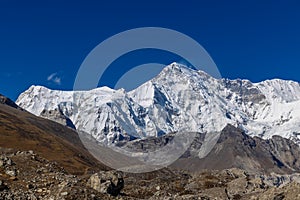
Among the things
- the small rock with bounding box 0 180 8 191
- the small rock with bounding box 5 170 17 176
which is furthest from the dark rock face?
the small rock with bounding box 0 180 8 191

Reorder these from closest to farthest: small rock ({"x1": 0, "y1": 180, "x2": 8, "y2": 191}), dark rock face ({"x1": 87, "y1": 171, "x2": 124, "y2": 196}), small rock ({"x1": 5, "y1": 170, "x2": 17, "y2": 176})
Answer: small rock ({"x1": 0, "y1": 180, "x2": 8, "y2": 191}) → small rock ({"x1": 5, "y1": 170, "x2": 17, "y2": 176}) → dark rock face ({"x1": 87, "y1": 171, "x2": 124, "y2": 196})

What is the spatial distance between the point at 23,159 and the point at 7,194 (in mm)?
19153

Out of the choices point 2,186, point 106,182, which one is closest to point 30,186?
point 2,186

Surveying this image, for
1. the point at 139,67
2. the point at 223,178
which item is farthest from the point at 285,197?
the point at 223,178

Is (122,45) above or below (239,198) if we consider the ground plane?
above

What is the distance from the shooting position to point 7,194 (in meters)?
34.8

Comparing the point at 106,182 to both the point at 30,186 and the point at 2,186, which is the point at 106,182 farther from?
the point at 2,186

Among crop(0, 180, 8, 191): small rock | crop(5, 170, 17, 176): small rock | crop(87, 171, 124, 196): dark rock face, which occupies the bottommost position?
crop(0, 180, 8, 191): small rock

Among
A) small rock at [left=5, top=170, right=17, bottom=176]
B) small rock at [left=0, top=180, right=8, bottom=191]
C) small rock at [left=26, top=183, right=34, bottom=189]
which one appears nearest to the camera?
small rock at [left=0, top=180, right=8, bottom=191]

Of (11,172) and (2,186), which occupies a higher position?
(11,172)

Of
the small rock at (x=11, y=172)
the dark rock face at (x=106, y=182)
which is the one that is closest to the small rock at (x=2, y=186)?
the small rock at (x=11, y=172)

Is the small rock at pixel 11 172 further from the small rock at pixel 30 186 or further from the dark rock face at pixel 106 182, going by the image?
the dark rock face at pixel 106 182

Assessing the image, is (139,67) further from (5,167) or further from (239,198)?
(5,167)

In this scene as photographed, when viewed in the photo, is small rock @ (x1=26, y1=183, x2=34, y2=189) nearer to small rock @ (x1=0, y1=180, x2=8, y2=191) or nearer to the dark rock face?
small rock @ (x1=0, y1=180, x2=8, y2=191)
